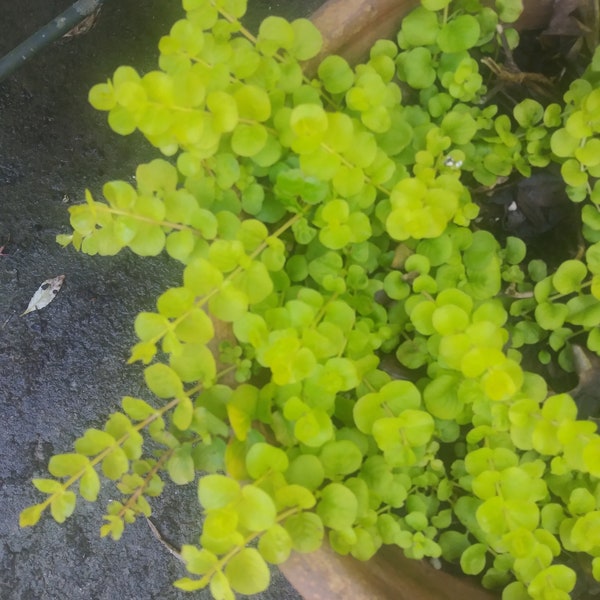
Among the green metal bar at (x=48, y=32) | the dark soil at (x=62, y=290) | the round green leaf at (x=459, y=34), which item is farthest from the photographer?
the dark soil at (x=62, y=290)

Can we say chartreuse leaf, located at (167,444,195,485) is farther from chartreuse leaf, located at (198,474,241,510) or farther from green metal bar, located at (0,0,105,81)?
green metal bar, located at (0,0,105,81)

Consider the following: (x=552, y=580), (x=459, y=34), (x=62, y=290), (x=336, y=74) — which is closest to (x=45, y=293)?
(x=62, y=290)

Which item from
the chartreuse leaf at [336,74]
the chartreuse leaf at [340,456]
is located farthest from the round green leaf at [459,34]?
the chartreuse leaf at [340,456]

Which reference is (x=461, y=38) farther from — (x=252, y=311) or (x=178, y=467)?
(x=178, y=467)

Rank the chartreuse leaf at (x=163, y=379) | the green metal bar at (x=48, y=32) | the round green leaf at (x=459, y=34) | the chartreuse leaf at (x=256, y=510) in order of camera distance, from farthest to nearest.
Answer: the green metal bar at (x=48, y=32)
the round green leaf at (x=459, y=34)
the chartreuse leaf at (x=163, y=379)
the chartreuse leaf at (x=256, y=510)

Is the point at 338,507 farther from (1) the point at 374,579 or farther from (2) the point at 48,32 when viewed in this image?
(2) the point at 48,32

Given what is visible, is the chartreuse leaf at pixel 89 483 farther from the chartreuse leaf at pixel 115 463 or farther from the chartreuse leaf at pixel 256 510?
A: the chartreuse leaf at pixel 256 510

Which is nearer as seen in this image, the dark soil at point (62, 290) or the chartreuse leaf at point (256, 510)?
the chartreuse leaf at point (256, 510)
